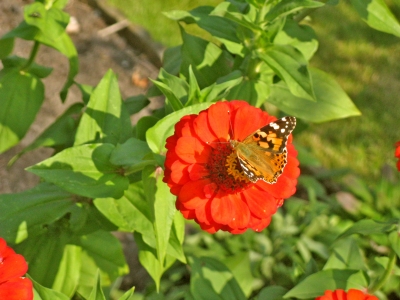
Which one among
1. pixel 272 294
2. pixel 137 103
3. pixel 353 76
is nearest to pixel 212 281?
pixel 272 294

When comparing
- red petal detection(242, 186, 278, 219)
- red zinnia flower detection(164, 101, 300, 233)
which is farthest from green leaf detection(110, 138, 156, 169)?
red petal detection(242, 186, 278, 219)

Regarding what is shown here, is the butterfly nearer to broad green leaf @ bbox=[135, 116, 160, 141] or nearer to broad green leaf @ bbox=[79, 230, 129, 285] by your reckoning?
broad green leaf @ bbox=[135, 116, 160, 141]

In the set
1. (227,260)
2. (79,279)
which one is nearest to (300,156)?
(227,260)

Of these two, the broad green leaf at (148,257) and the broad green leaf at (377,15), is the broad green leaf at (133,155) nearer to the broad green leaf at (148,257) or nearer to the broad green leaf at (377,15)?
the broad green leaf at (148,257)

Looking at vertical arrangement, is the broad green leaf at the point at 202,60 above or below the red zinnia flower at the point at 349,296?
above

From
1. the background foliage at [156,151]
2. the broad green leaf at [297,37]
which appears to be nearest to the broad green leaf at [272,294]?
the background foliage at [156,151]

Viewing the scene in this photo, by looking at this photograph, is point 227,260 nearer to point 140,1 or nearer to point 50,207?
point 50,207
